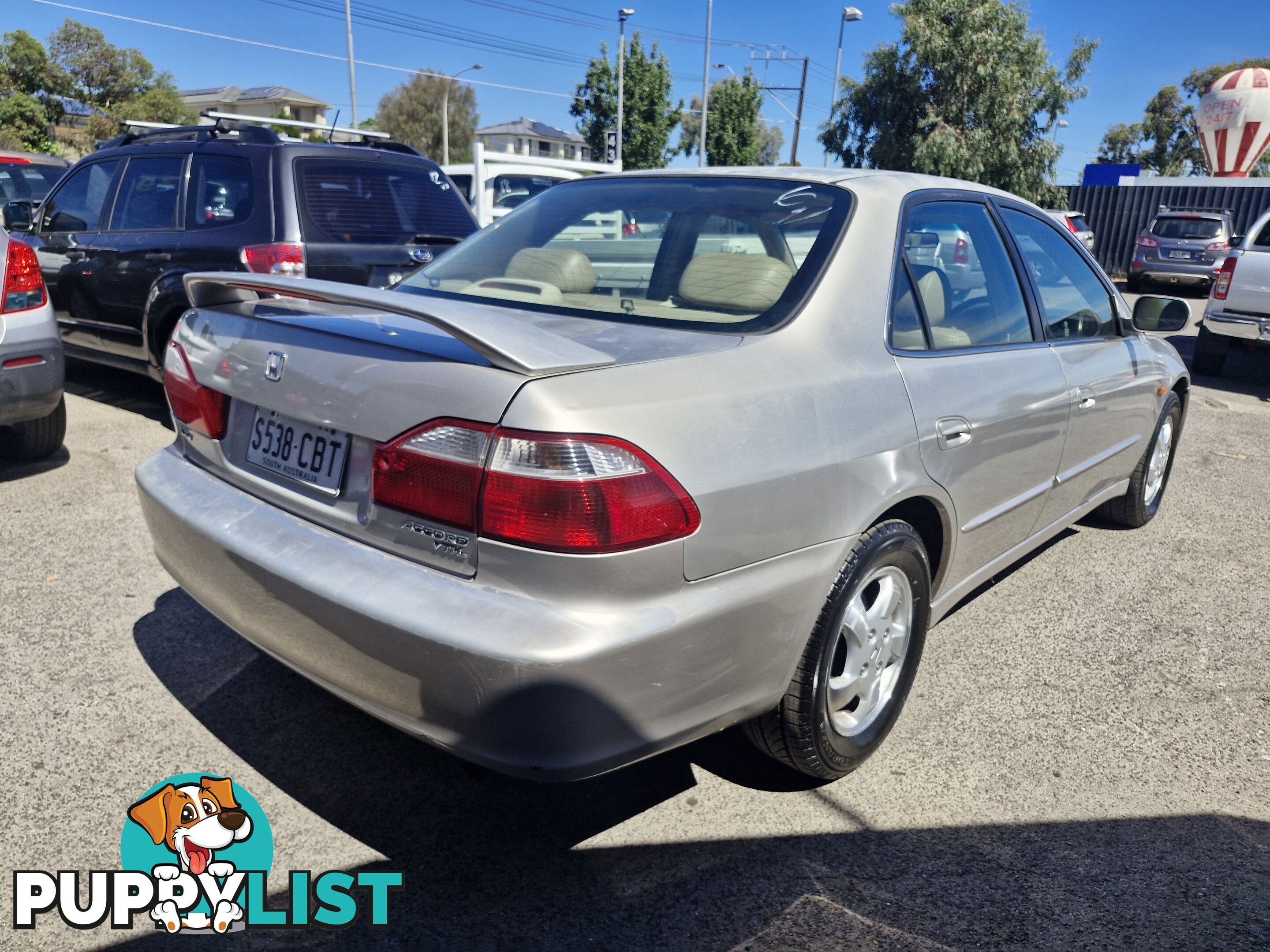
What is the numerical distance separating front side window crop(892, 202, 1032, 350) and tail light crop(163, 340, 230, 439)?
5.91ft

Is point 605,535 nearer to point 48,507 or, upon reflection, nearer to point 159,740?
point 159,740

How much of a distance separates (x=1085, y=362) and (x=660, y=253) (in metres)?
1.79

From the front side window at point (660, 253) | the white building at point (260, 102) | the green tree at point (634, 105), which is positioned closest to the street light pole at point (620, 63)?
the green tree at point (634, 105)

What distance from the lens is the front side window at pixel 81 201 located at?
666cm

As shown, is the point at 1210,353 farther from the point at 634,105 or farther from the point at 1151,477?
the point at 634,105

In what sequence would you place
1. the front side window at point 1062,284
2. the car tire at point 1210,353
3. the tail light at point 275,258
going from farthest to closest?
the car tire at point 1210,353
the tail light at point 275,258
the front side window at point 1062,284

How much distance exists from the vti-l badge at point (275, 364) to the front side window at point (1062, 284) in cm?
250

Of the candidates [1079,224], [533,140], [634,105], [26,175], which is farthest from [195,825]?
[533,140]

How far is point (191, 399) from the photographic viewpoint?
8.90 feet

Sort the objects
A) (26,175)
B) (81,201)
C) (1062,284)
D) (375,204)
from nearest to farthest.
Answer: (1062,284) → (375,204) → (81,201) → (26,175)

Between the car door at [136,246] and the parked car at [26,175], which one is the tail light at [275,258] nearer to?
the car door at [136,246]

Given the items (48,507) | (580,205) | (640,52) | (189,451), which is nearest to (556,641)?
(189,451)

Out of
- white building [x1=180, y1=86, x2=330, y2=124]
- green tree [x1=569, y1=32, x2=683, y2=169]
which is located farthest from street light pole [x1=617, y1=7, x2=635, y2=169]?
white building [x1=180, y1=86, x2=330, y2=124]

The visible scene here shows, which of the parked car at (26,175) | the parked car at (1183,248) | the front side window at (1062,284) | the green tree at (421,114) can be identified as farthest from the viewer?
the green tree at (421,114)
